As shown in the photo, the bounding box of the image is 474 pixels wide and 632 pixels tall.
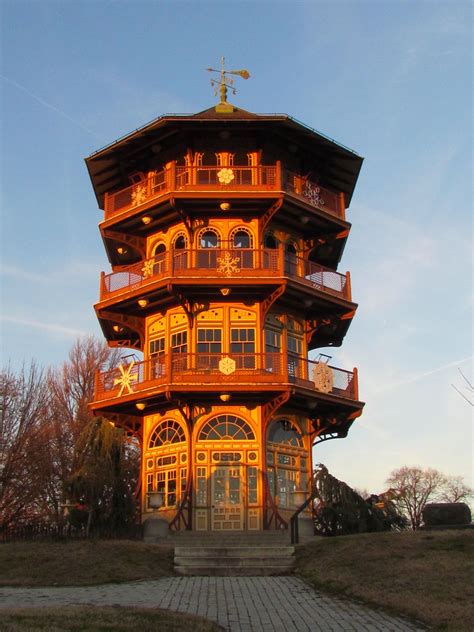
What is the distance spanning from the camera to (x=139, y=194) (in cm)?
2955

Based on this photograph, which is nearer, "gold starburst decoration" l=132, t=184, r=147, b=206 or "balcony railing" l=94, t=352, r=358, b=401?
"balcony railing" l=94, t=352, r=358, b=401

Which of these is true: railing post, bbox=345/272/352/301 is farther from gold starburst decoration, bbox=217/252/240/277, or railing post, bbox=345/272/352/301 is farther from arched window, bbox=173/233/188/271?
arched window, bbox=173/233/188/271

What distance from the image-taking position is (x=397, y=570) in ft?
52.4

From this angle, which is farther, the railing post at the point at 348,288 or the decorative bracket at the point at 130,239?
the decorative bracket at the point at 130,239

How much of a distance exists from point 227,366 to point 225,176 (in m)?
6.90

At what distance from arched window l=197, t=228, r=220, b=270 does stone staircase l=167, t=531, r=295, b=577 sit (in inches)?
361

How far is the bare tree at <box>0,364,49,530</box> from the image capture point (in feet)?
121

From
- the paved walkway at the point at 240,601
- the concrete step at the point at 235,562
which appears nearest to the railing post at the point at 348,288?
the concrete step at the point at 235,562

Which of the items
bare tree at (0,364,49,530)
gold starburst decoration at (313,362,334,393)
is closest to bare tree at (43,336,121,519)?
bare tree at (0,364,49,530)

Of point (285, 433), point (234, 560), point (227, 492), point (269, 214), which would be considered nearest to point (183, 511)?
point (227, 492)

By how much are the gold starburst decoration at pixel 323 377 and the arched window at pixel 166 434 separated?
4968 mm

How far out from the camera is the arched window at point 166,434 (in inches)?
1077

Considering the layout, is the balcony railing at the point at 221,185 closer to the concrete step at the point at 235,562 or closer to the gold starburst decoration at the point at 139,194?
the gold starburst decoration at the point at 139,194

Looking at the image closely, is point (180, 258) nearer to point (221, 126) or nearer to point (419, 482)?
point (221, 126)
